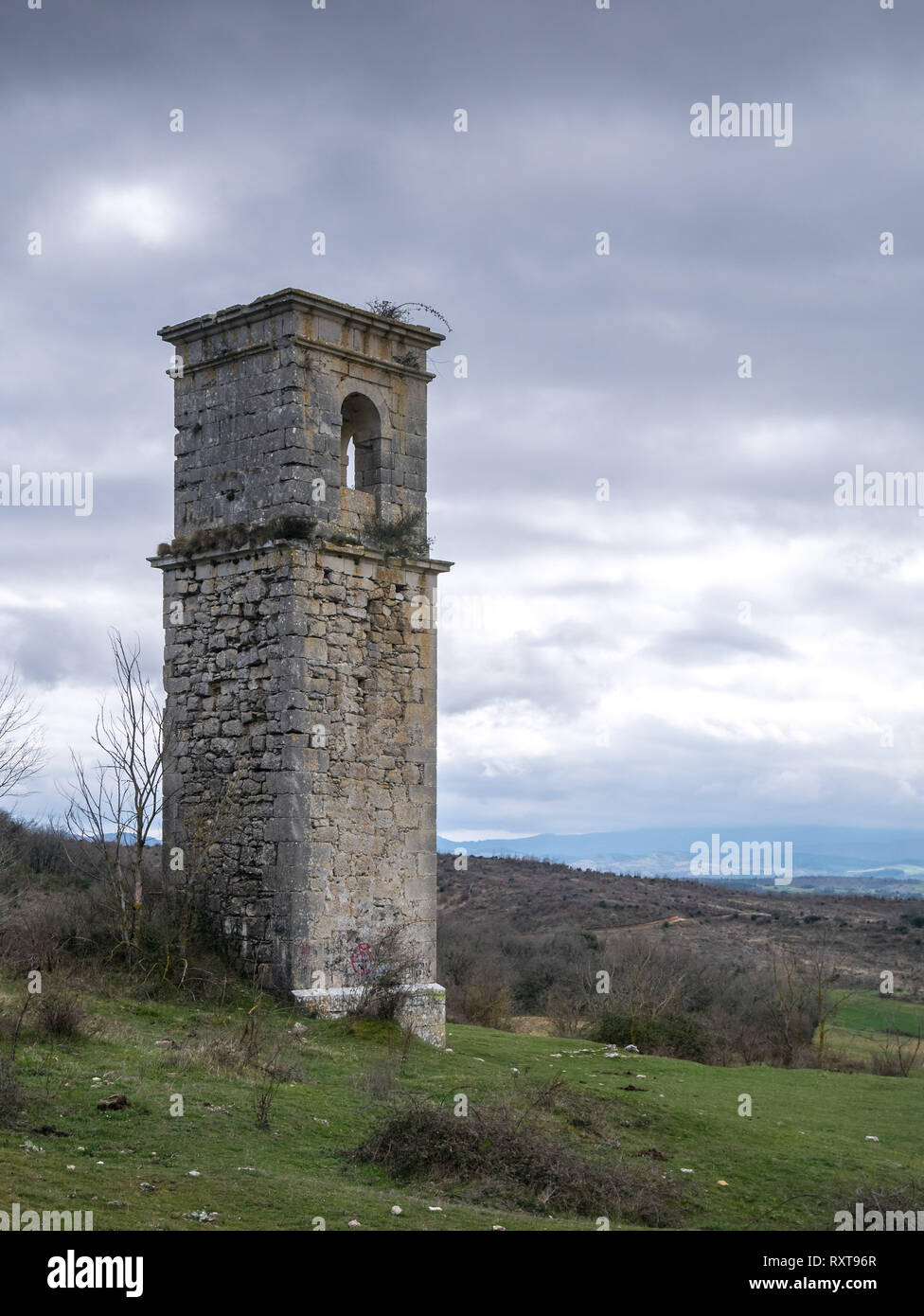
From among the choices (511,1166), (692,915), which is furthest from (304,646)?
(692,915)

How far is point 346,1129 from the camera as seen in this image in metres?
10.2

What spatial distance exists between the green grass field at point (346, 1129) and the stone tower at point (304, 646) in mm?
1405

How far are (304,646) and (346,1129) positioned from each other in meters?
6.03

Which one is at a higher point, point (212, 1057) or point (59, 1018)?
point (59, 1018)

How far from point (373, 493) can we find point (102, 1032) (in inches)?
→ 288

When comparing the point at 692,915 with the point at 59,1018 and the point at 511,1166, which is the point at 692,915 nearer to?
the point at 59,1018

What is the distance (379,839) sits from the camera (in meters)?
15.6

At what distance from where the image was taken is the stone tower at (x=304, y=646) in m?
14.8

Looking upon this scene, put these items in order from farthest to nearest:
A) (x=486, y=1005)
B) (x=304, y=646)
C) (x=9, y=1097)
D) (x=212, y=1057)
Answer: (x=486, y=1005) → (x=304, y=646) → (x=212, y=1057) → (x=9, y=1097)

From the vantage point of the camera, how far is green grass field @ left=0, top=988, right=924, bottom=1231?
25.3 feet

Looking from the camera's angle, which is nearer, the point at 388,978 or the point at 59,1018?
the point at 59,1018

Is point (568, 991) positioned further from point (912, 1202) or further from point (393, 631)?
point (912, 1202)

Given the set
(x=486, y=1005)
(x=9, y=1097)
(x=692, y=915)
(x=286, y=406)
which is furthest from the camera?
(x=692, y=915)
